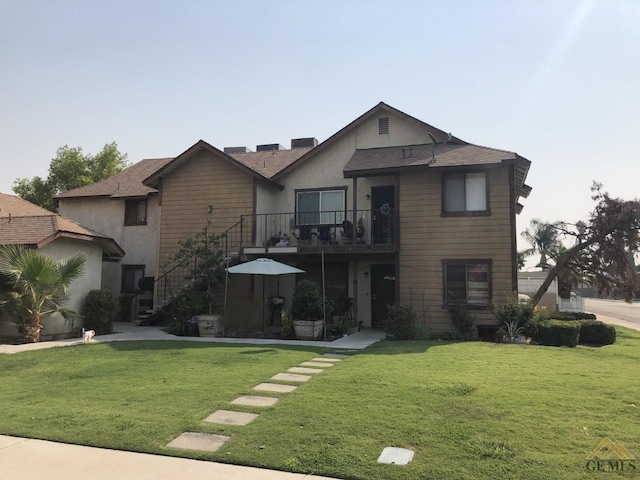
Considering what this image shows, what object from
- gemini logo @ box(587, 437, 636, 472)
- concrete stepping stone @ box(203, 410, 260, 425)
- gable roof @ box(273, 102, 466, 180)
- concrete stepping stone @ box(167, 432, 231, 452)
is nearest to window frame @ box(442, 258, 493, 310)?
gable roof @ box(273, 102, 466, 180)

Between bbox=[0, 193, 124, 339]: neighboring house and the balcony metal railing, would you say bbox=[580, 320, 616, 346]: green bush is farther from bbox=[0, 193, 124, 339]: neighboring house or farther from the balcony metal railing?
bbox=[0, 193, 124, 339]: neighboring house

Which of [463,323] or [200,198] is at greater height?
[200,198]

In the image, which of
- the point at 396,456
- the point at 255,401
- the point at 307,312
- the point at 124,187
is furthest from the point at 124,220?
the point at 396,456

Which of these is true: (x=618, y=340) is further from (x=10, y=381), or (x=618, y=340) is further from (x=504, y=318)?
(x=10, y=381)

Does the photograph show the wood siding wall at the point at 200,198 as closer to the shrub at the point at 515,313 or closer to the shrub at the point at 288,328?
the shrub at the point at 288,328

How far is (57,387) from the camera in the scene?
23.7 ft

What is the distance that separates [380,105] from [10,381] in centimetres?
1388

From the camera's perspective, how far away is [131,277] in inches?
782

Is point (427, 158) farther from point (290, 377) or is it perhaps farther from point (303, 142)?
point (290, 377)

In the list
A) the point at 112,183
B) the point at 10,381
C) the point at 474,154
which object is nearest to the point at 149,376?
the point at 10,381

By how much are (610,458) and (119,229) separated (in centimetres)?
1989

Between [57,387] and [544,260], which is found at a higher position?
[544,260]

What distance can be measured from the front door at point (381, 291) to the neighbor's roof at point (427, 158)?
3645 millimetres

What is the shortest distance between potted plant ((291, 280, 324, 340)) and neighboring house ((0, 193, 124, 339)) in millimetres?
6712
